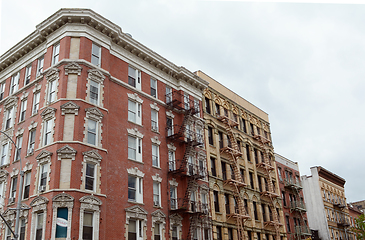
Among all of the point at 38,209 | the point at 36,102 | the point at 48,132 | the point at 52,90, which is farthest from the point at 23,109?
the point at 38,209

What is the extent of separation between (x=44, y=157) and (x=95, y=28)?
11.7 meters

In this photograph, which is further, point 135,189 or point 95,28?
point 95,28

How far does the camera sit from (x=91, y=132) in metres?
28.1

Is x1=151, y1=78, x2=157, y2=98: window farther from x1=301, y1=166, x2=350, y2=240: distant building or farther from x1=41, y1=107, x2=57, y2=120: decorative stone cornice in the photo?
x1=301, y1=166, x2=350, y2=240: distant building

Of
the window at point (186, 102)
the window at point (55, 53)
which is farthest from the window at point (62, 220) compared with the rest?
the window at point (186, 102)

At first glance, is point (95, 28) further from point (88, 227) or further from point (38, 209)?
point (88, 227)

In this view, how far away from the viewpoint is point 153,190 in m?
31.9

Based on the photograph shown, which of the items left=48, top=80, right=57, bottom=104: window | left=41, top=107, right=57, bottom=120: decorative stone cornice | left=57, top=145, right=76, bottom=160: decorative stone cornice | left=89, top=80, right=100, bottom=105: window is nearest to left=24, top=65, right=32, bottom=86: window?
left=48, top=80, right=57, bottom=104: window

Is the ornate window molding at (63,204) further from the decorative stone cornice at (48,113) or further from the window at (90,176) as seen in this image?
the decorative stone cornice at (48,113)

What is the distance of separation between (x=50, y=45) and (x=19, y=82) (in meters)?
5.71

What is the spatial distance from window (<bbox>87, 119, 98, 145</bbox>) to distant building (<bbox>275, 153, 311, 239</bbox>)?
1274 inches

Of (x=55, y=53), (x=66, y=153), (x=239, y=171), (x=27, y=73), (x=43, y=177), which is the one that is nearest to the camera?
(x=66, y=153)

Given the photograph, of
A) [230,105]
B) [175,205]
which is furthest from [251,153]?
[175,205]

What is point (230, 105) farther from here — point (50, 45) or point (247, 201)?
point (50, 45)
